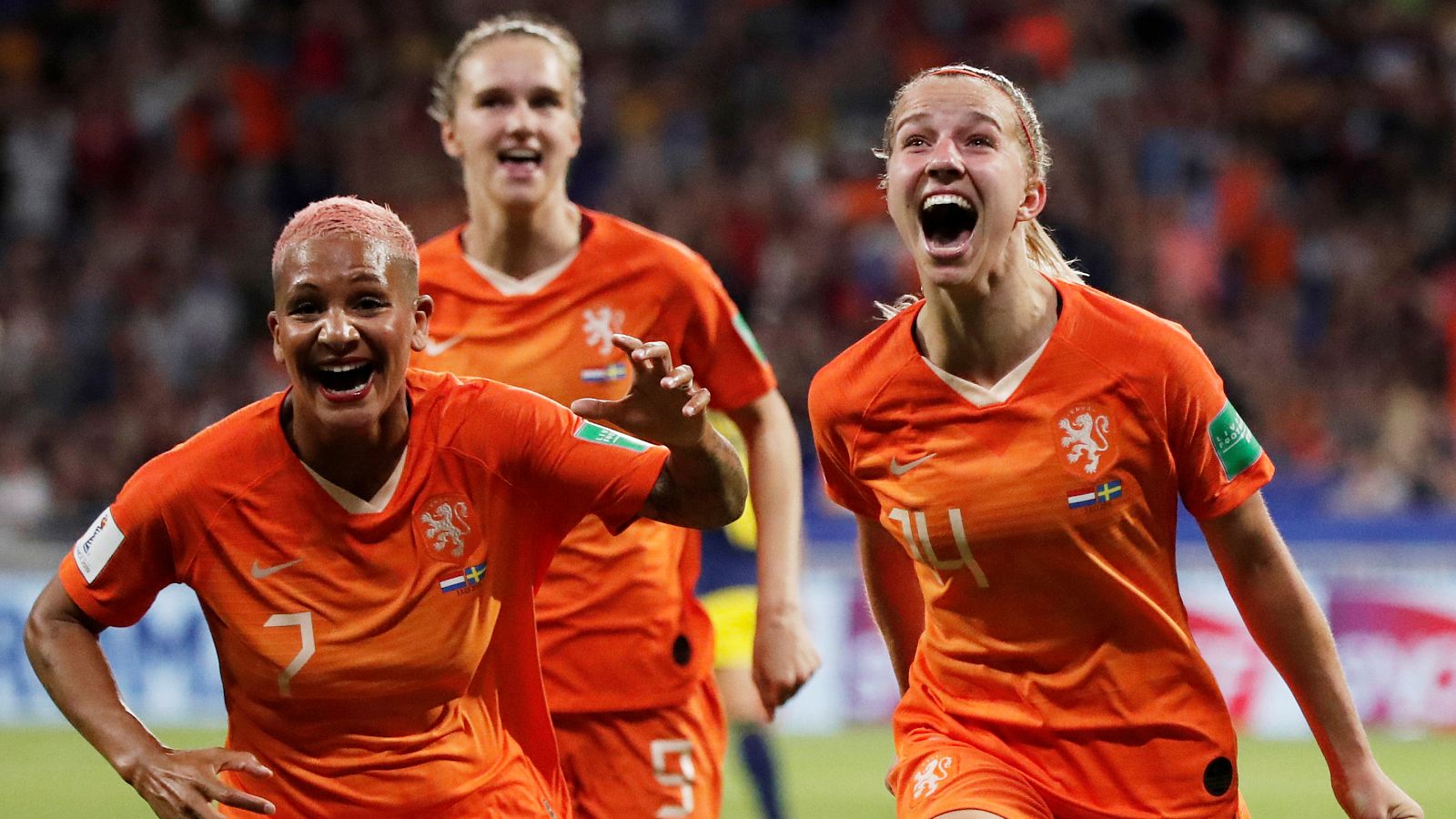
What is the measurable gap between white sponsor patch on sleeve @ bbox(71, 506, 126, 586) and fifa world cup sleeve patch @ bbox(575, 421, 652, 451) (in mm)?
912

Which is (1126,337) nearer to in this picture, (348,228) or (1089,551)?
(1089,551)

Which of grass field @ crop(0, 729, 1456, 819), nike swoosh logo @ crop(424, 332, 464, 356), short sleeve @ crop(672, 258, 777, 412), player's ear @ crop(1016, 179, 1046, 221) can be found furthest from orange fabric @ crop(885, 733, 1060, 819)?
grass field @ crop(0, 729, 1456, 819)

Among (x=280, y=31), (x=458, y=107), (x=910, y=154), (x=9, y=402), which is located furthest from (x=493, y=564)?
(x=280, y=31)

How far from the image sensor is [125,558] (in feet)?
12.8

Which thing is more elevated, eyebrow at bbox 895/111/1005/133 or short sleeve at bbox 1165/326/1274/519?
eyebrow at bbox 895/111/1005/133

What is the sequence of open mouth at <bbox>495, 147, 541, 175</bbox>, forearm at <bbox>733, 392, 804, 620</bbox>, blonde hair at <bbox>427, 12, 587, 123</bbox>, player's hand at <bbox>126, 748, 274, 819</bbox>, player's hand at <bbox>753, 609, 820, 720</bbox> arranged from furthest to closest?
blonde hair at <bbox>427, 12, 587, 123</bbox>
open mouth at <bbox>495, 147, 541, 175</bbox>
forearm at <bbox>733, 392, 804, 620</bbox>
player's hand at <bbox>753, 609, 820, 720</bbox>
player's hand at <bbox>126, 748, 274, 819</bbox>

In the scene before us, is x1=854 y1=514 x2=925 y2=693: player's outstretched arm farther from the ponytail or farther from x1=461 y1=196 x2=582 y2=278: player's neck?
x1=461 y1=196 x2=582 y2=278: player's neck

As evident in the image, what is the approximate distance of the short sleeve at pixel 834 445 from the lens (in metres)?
4.14

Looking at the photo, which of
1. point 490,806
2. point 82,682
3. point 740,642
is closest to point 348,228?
point 82,682

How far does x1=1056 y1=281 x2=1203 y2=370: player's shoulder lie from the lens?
3.85m

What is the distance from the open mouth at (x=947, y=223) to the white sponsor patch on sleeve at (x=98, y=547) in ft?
5.50

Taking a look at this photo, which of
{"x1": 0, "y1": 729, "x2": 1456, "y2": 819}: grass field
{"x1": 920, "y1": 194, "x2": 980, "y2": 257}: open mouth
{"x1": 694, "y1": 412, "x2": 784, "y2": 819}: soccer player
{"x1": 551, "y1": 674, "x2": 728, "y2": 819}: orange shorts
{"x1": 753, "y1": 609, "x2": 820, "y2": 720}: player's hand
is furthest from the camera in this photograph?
{"x1": 0, "y1": 729, "x2": 1456, "y2": 819}: grass field

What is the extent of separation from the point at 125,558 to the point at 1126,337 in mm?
1990

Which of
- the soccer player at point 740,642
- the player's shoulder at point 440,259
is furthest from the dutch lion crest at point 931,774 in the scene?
the soccer player at point 740,642
